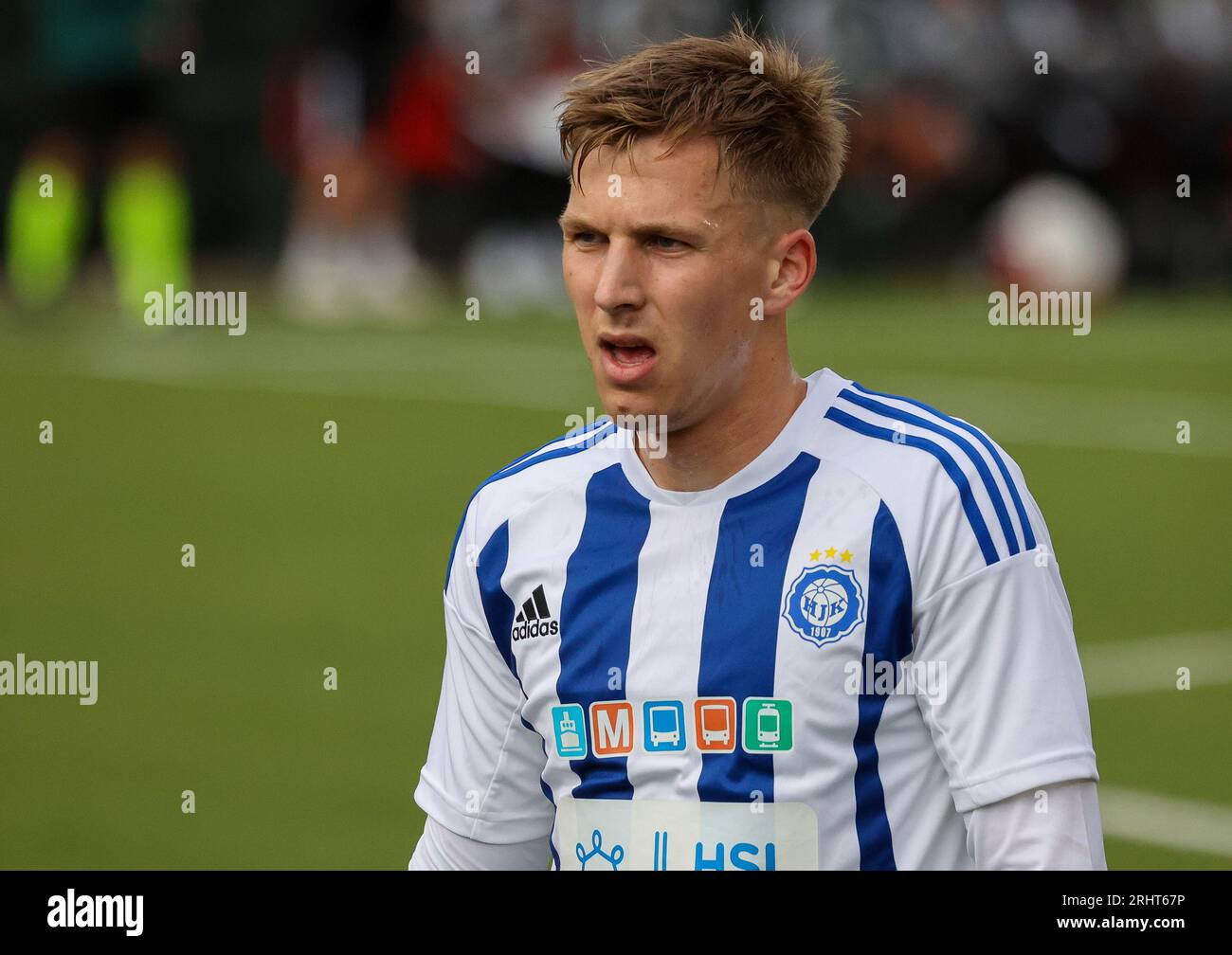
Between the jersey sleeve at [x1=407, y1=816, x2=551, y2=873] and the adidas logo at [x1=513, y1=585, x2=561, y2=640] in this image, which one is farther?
the jersey sleeve at [x1=407, y1=816, x2=551, y2=873]

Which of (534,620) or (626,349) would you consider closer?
(626,349)

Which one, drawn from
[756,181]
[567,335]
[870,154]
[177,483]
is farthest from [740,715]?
[870,154]

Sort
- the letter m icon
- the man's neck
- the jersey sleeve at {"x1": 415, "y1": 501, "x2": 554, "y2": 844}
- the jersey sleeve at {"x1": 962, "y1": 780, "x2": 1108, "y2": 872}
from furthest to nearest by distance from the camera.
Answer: the jersey sleeve at {"x1": 415, "y1": 501, "x2": 554, "y2": 844}
the man's neck
the letter m icon
the jersey sleeve at {"x1": 962, "y1": 780, "x2": 1108, "y2": 872}

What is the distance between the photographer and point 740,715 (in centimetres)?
375

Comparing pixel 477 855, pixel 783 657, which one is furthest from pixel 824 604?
pixel 477 855

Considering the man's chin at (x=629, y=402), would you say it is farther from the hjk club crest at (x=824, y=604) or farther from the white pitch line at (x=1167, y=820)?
the white pitch line at (x=1167, y=820)

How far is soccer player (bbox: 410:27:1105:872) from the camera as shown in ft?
11.8

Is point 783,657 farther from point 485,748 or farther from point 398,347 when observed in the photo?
point 398,347

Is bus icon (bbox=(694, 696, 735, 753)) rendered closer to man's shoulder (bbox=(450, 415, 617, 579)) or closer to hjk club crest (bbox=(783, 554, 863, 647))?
hjk club crest (bbox=(783, 554, 863, 647))

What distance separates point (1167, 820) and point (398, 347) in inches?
573

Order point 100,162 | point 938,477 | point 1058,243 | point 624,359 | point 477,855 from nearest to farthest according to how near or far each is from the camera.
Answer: point 938,477 < point 624,359 < point 477,855 < point 1058,243 < point 100,162

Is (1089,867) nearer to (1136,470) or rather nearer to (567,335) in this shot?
(1136,470)

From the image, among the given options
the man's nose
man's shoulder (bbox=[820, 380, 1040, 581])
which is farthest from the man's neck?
the man's nose

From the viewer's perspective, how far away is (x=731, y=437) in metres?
3.96
